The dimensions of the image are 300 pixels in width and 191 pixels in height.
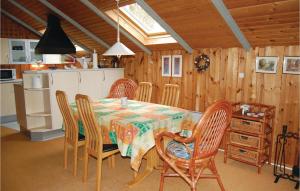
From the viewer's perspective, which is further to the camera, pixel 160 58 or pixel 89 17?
pixel 160 58

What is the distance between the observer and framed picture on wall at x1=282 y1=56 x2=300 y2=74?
2.77 m

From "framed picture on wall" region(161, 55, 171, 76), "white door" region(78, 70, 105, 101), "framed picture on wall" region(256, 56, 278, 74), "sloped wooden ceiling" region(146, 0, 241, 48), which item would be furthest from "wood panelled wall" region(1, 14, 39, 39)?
"framed picture on wall" region(256, 56, 278, 74)

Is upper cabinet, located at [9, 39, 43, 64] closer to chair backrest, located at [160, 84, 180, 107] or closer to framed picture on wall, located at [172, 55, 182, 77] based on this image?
framed picture on wall, located at [172, 55, 182, 77]

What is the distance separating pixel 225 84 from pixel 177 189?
172 centimetres

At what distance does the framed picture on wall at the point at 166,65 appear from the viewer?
420cm

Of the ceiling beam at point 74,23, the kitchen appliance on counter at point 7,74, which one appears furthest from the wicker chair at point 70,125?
the kitchen appliance on counter at point 7,74

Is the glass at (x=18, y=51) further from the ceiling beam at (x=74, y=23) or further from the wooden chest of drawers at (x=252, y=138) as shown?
the wooden chest of drawers at (x=252, y=138)

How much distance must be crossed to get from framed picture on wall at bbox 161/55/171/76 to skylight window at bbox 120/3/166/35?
19.1 inches

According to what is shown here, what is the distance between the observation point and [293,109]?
9.47ft

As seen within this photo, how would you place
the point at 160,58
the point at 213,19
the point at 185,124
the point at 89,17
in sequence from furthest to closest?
the point at 160,58, the point at 89,17, the point at 213,19, the point at 185,124

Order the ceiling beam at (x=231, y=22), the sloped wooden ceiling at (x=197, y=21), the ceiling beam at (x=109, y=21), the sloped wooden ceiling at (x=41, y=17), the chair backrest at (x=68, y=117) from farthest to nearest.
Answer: the sloped wooden ceiling at (x=41, y=17), the ceiling beam at (x=109, y=21), the sloped wooden ceiling at (x=197, y=21), the chair backrest at (x=68, y=117), the ceiling beam at (x=231, y=22)

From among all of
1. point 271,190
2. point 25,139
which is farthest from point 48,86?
point 271,190

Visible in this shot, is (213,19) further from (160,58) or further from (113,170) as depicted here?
(113,170)

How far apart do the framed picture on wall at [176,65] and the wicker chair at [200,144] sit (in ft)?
6.79
